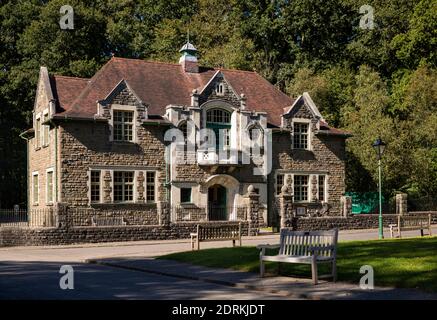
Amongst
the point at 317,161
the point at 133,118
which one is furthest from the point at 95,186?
the point at 317,161

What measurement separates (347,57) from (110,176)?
34.1 meters

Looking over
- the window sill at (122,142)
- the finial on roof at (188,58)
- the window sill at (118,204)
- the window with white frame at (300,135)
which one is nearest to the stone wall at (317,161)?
the window with white frame at (300,135)

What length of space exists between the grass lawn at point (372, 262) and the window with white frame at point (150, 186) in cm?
1616

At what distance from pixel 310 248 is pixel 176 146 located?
938 inches

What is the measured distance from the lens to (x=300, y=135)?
133 ft

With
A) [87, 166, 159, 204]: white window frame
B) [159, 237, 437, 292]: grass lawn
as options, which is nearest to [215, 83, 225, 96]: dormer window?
[87, 166, 159, 204]: white window frame

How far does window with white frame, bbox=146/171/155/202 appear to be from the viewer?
36.0m

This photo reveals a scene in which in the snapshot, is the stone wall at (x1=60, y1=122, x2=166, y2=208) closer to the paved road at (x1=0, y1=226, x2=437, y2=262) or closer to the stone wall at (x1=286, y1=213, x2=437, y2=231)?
the paved road at (x1=0, y1=226, x2=437, y2=262)

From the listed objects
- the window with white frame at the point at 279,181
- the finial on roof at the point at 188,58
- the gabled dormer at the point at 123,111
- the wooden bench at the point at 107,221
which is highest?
the finial on roof at the point at 188,58

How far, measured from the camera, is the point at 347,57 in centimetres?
6188

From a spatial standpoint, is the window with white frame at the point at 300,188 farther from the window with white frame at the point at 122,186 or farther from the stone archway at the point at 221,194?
the window with white frame at the point at 122,186

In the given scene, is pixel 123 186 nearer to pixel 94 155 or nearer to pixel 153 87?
pixel 94 155

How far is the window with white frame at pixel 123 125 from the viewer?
35.2 m
